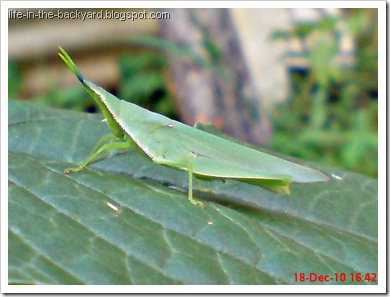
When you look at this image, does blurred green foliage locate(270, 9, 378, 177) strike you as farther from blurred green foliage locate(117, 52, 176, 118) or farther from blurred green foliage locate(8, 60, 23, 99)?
blurred green foliage locate(8, 60, 23, 99)

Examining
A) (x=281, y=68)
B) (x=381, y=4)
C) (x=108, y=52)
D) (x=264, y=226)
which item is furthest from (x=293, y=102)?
(x=264, y=226)

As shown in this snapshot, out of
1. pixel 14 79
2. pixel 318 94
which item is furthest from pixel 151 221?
pixel 14 79

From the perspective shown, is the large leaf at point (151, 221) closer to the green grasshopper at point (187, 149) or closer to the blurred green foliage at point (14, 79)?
the green grasshopper at point (187, 149)

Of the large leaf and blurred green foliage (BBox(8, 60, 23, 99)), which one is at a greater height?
the large leaf

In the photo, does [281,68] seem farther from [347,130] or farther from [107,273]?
[107,273]
